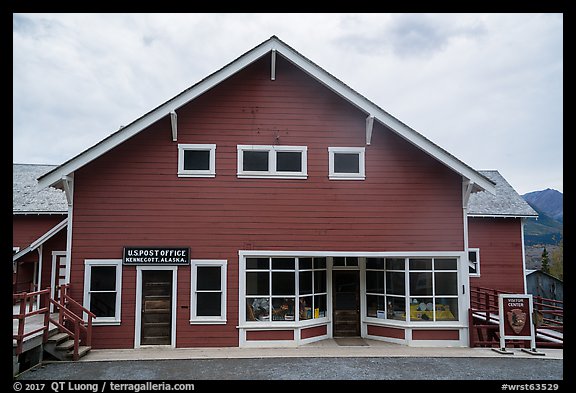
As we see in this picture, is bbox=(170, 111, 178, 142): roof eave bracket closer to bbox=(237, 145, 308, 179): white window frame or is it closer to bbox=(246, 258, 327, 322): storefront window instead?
bbox=(237, 145, 308, 179): white window frame

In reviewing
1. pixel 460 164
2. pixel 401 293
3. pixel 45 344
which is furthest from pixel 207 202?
pixel 460 164

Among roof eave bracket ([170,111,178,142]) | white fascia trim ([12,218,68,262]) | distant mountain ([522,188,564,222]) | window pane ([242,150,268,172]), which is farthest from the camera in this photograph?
distant mountain ([522,188,564,222])

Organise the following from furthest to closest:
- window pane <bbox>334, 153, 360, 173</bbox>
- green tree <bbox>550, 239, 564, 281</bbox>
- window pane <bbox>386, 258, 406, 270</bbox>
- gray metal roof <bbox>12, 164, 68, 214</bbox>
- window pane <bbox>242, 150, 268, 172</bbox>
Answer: green tree <bbox>550, 239, 564, 281</bbox>
gray metal roof <bbox>12, 164, 68, 214</bbox>
window pane <bbox>334, 153, 360, 173</bbox>
window pane <bbox>386, 258, 406, 270</bbox>
window pane <bbox>242, 150, 268, 172</bbox>

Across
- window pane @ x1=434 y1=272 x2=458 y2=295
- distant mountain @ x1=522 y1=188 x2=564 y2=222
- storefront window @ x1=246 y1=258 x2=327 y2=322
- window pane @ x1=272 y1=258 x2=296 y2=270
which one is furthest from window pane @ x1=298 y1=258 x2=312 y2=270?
distant mountain @ x1=522 y1=188 x2=564 y2=222

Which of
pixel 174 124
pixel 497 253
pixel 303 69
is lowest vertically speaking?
pixel 497 253

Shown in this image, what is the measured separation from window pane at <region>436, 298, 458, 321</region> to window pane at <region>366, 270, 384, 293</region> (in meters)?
1.56

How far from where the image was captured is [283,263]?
40.0 ft

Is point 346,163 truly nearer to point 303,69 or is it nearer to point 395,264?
point 303,69

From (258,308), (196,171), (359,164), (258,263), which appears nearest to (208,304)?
(258,308)

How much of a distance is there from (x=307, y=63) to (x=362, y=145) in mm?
2675

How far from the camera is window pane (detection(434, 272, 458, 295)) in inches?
486

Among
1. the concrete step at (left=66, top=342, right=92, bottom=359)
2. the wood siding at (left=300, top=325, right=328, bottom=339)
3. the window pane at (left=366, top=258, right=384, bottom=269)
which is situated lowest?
the concrete step at (left=66, top=342, right=92, bottom=359)

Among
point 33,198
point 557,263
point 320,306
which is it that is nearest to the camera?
point 320,306

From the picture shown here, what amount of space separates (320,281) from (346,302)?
3.39 feet
